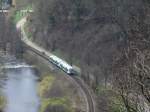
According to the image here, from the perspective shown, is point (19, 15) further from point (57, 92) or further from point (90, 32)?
point (57, 92)

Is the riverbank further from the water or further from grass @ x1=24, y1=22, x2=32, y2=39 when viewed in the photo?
grass @ x1=24, y1=22, x2=32, y2=39

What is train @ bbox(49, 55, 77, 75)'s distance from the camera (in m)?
26.9

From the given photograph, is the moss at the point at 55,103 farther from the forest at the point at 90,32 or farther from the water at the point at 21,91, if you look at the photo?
the forest at the point at 90,32

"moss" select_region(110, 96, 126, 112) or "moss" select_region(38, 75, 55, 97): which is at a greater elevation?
"moss" select_region(110, 96, 126, 112)

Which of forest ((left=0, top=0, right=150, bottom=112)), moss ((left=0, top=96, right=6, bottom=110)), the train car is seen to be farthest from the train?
moss ((left=0, top=96, right=6, bottom=110))

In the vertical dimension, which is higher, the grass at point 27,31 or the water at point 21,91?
the grass at point 27,31

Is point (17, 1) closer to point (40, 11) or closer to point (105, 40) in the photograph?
point (40, 11)

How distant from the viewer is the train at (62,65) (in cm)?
2686

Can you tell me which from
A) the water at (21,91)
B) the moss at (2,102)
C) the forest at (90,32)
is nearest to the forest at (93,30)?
the forest at (90,32)

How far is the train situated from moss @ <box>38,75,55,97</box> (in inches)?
45.7

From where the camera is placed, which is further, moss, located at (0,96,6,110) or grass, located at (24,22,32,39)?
grass, located at (24,22,32,39)

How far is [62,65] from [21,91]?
385 cm

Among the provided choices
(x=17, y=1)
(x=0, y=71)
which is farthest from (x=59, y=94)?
(x=17, y=1)

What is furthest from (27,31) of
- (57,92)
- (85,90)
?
(85,90)
